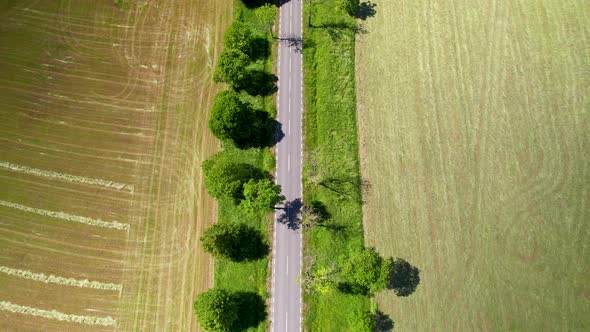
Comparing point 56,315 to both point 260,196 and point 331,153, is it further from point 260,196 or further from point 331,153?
point 331,153

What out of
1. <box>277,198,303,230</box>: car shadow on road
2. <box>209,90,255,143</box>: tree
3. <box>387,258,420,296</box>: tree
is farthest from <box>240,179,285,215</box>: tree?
<box>387,258,420,296</box>: tree

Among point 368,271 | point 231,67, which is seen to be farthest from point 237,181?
point 368,271

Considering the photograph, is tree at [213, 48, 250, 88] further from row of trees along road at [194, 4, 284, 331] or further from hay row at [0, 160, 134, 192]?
hay row at [0, 160, 134, 192]

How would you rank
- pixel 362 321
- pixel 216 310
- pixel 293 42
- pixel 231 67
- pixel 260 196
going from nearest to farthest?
pixel 216 310, pixel 362 321, pixel 260 196, pixel 231 67, pixel 293 42

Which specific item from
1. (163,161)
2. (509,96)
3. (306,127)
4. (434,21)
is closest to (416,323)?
(306,127)

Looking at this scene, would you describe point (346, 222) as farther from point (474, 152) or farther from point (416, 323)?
point (474, 152)

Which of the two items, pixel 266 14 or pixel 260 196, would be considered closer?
pixel 260 196

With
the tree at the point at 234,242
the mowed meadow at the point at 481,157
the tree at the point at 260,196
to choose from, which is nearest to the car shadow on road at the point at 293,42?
the mowed meadow at the point at 481,157
